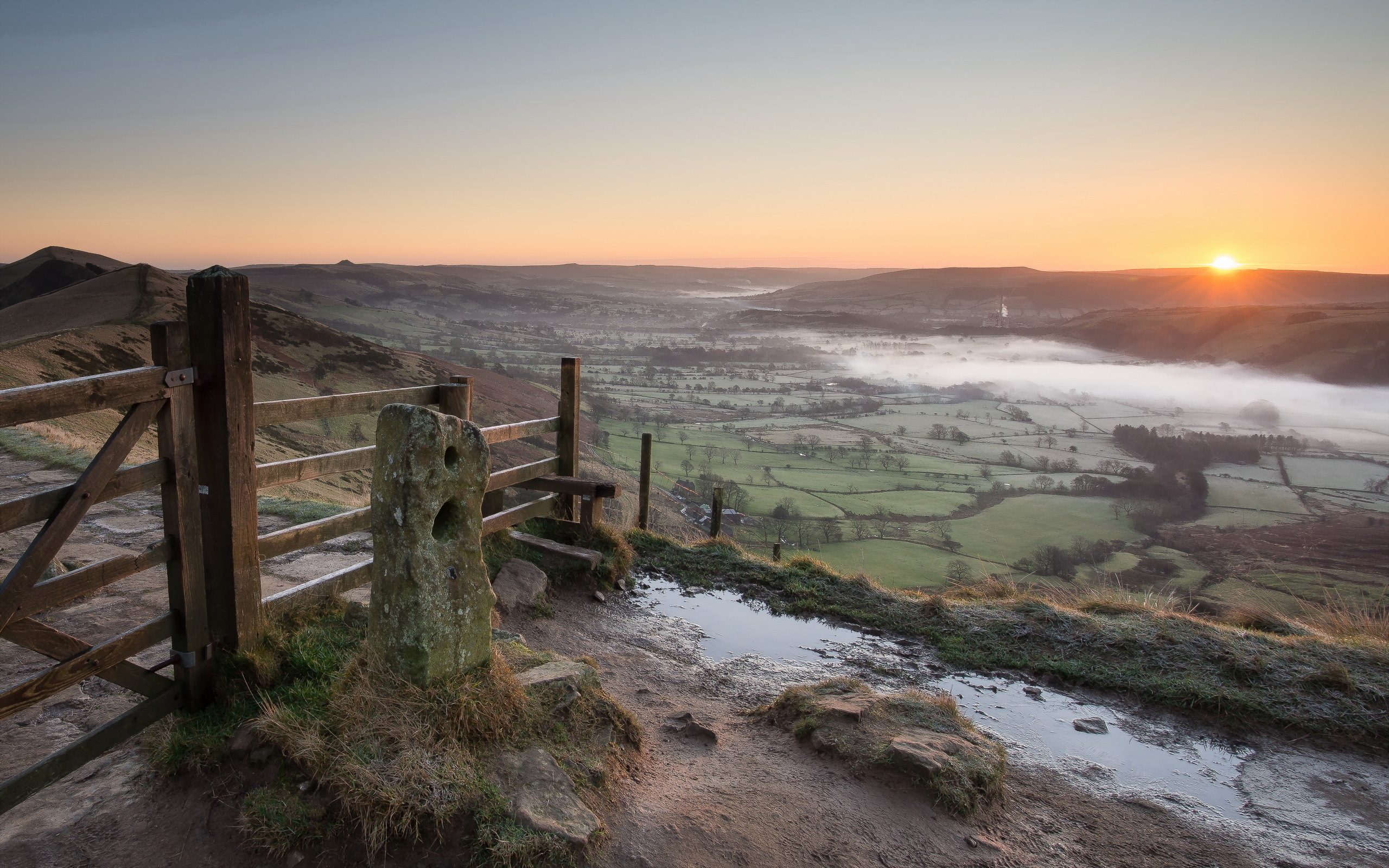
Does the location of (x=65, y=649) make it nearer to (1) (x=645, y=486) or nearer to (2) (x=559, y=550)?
(2) (x=559, y=550)

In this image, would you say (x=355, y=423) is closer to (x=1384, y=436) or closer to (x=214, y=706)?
(x=214, y=706)

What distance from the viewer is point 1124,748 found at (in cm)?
576

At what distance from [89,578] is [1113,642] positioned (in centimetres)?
881

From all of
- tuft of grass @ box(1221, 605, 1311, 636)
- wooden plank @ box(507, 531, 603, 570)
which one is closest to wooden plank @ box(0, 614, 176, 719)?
wooden plank @ box(507, 531, 603, 570)

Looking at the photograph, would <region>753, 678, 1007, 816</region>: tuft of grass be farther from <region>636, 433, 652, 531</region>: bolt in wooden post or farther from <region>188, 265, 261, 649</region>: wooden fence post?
<region>636, 433, 652, 531</region>: bolt in wooden post

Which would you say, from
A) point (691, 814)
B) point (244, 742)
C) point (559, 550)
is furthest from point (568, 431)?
point (691, 814)

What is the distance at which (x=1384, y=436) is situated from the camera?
6134cm

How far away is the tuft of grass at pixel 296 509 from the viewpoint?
372 inches

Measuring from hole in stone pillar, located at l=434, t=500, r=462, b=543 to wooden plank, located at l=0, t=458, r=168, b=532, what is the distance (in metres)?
1.52

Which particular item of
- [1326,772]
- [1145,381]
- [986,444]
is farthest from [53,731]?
[1145,381]

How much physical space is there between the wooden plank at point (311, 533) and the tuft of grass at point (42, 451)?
7799 millimetres

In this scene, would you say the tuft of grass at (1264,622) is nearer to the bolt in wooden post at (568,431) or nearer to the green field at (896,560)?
the bolt in wooden post at (568,431)

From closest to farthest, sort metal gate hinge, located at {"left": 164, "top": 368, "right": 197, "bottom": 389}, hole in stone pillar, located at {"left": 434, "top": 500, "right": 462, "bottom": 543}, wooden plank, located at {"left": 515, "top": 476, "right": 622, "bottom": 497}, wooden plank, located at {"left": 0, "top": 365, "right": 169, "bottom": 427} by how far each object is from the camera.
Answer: wooden plank, located at {"left": 0, "top": 365, "right": 169, "bottom": 427}, metal gate hinge, located at {"left": 164, "top": 368, "right": 197, "bottom": 389}, hole in stone pillar, located at {"left": 434, "top": 500, "right": 462, "bottom": 543}, wooden plank, located at {"left": 515, "top": 476, "right": 622, "bottom": 497}

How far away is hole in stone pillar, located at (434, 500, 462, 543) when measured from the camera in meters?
4.36
